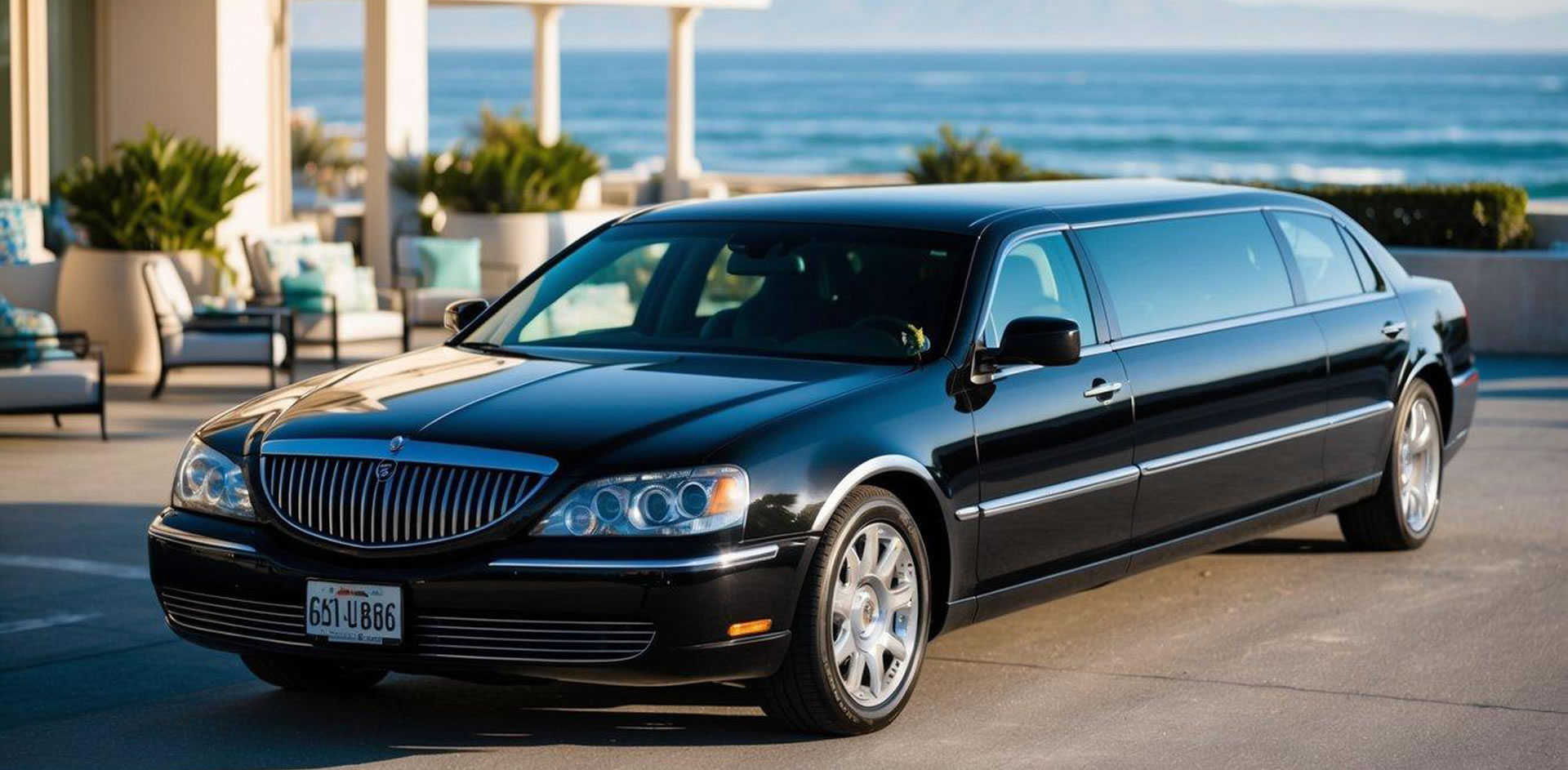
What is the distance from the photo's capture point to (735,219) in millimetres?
8047

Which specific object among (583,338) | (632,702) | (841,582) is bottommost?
(632,702)

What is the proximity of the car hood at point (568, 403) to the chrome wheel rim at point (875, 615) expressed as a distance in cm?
47

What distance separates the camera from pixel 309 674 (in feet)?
23.4

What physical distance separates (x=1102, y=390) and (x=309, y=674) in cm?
273

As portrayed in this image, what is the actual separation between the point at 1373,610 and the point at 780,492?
332 cm

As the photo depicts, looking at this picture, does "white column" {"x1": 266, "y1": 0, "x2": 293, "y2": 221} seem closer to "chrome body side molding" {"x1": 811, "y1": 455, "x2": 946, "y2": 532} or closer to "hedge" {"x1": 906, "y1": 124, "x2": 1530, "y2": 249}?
"hedge" {"x1": 906, "y1": 124, "x2": 1530, "y2": 249}

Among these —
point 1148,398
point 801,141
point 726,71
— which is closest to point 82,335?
point 1148,398

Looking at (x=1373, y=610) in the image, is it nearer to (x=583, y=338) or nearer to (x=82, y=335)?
(x=583, y=338)

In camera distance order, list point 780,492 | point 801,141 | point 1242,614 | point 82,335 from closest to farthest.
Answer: point 780,492 → point 1242,614 → point 82,335 → point 801,141

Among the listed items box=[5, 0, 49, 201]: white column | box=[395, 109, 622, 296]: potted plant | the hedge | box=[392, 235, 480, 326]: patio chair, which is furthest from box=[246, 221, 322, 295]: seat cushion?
the hedge

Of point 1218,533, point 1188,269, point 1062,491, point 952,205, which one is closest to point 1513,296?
point 1188,269

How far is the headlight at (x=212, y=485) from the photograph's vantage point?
6.57 m

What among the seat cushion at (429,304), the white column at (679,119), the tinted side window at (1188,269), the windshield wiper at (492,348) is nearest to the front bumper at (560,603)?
the windshield wiper at (492,348)

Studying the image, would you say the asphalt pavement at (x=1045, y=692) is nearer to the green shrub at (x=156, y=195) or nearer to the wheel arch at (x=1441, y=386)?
the wheel arch at (x=1441, y=386)
